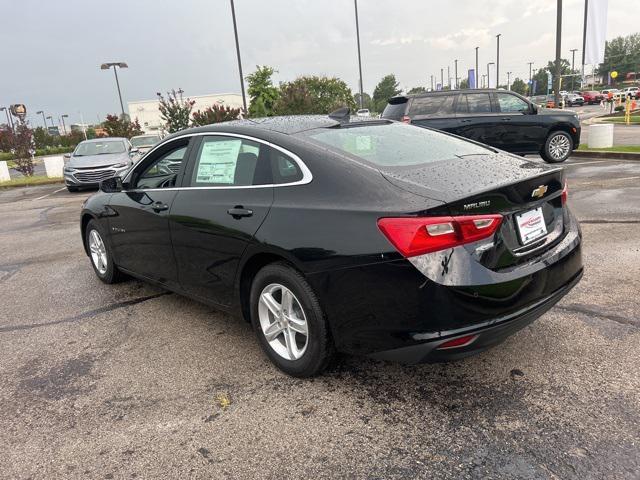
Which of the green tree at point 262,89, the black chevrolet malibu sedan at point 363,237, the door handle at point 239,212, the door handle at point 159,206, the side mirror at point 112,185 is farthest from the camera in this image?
the green tree at point 262,89

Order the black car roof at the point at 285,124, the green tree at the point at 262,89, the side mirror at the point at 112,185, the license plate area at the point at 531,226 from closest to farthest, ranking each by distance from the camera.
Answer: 1. the license plate area at the point at 531,226
2. the black car roof at the point at 285,124
3. the side mirror at the point at 112,185
4. the green tree at the point at 262,89

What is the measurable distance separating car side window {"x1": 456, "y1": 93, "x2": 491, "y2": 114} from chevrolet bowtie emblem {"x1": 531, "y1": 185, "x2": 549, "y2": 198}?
979 centimetres

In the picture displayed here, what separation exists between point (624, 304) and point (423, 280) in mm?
2340

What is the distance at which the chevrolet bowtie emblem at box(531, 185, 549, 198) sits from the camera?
9.51 ft

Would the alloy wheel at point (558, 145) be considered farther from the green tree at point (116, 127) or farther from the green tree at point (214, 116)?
the green tree at point (116, 127)

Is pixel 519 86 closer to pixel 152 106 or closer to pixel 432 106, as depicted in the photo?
pixel 152 106

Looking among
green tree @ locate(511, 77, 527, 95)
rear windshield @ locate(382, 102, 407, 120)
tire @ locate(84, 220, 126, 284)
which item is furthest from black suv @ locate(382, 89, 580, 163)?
green tree @ locate(511, 77, 527, 95)

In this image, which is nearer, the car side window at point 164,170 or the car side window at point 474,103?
the car side window at point 164,170

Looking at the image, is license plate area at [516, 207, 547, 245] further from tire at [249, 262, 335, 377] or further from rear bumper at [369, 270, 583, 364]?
tire at [249, 262, 335, 377]

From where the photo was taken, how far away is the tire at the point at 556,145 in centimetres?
1216

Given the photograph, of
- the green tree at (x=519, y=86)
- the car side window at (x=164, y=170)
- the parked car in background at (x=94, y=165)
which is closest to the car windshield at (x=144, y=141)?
the parked car in background at (x=94, y=165)

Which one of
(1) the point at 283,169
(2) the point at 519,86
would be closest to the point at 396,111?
(1) the point at 283,169

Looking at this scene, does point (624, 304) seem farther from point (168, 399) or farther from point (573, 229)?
point (168, 399)

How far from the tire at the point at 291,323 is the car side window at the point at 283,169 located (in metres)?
0.52
